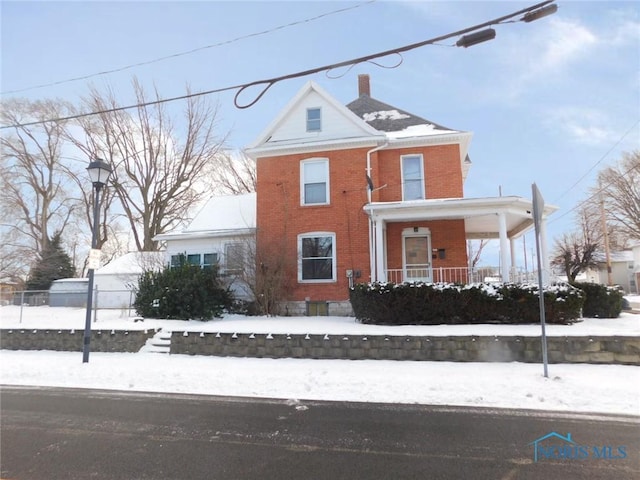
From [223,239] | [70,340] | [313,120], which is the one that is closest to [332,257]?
[223,239]

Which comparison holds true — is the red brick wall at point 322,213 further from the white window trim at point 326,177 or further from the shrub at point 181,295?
the shrub at point 181,295

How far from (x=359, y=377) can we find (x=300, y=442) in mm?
3146

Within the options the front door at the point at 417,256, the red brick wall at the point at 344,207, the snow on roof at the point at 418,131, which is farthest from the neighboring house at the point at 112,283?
the snow on roof at the point at 418,131

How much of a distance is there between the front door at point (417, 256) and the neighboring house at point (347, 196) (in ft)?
0.12

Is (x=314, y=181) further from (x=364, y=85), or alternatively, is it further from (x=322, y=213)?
(x=364, y=85)

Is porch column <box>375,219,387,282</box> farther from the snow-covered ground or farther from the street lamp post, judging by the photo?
the street lamp post

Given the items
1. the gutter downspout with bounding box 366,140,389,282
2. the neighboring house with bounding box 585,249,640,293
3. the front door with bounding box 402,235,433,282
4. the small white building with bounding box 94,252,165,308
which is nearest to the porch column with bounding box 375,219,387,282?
the gutter downspout with bounding box 366,140,389,282

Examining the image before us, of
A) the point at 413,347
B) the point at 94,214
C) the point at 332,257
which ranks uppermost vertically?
the point at 94,214

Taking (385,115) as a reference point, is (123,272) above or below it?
below

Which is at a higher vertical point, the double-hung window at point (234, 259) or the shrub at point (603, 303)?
the double-hung window at point (234, 259)

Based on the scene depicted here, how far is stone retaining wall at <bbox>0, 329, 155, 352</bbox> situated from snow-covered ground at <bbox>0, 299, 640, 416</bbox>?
26 centimetres

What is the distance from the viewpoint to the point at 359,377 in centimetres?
734

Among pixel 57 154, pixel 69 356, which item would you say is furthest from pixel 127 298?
pixel 57 154

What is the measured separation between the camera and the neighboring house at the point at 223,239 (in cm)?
1444
